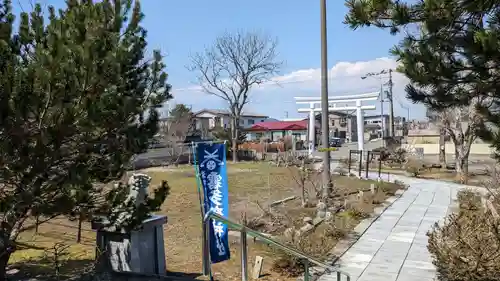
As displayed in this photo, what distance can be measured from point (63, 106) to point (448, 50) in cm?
347

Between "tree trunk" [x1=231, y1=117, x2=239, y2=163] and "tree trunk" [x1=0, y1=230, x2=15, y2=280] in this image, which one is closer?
"tree trunk" [x1=0, y1=230, x2=15, y2=280]

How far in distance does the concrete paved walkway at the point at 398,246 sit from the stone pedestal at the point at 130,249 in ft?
7.35

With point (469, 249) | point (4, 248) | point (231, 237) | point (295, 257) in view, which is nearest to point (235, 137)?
point (231, 237)

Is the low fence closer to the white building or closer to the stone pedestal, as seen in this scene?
the white building

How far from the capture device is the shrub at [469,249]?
448 cm

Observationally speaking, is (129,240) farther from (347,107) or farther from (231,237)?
(347,107)

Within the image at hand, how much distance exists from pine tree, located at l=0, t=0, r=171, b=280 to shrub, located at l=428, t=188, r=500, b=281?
3807 mm

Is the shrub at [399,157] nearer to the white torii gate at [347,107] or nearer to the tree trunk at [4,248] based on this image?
the white torii gate at [347,107]

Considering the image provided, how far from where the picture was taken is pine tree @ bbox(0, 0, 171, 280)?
3361mm

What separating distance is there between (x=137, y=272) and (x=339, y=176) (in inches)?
509

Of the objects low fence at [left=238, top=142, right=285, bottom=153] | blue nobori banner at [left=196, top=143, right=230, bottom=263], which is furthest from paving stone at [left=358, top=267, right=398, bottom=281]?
low fence at [left=238, top=142, right=285, bottom=153]

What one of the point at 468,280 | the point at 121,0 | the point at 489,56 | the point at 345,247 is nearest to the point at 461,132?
the point at 345,247

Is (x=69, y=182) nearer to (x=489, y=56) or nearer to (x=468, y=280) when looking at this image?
(x=489, y=56)

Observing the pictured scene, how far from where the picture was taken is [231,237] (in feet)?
24.2
